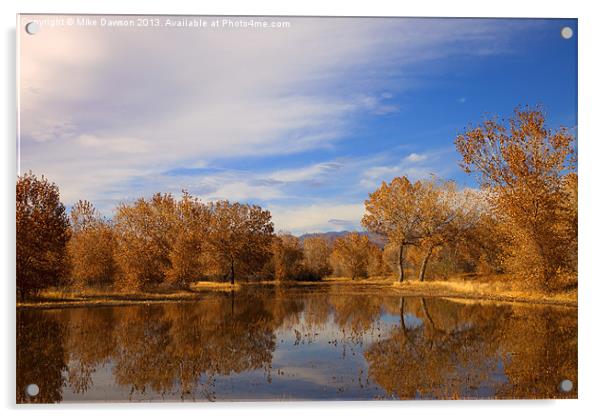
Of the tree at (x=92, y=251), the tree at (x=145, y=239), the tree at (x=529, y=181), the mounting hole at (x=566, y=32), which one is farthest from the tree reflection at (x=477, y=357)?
the tree at (x=92, y=251)

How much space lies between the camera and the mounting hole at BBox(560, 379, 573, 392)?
6.35 m

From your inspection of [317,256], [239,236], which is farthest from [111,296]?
[317,256]

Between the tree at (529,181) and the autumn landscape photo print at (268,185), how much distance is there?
38 millimetres

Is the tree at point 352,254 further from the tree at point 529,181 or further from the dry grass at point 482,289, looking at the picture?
the tree at point 529,181

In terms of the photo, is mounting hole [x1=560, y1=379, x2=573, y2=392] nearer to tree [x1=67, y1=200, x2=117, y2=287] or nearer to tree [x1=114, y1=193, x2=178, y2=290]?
tree [x1=114, y1=193, x2=178, y2=290]

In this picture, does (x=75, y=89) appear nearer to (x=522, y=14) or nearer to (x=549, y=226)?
(x=522, y=14)

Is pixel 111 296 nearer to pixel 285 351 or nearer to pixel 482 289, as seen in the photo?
pixel 285 351

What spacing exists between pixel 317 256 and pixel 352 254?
598 mm

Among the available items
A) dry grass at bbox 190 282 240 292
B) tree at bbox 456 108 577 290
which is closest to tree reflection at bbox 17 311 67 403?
dry grass at bbox 190 282 240 292

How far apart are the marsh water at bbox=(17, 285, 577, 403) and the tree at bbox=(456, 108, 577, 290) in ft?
2.79

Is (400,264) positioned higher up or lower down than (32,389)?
higher up

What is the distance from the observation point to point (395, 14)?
6504mm

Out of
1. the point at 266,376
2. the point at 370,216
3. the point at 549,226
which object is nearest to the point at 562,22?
the point at 549,226

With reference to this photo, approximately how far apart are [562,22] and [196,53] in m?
5.25
